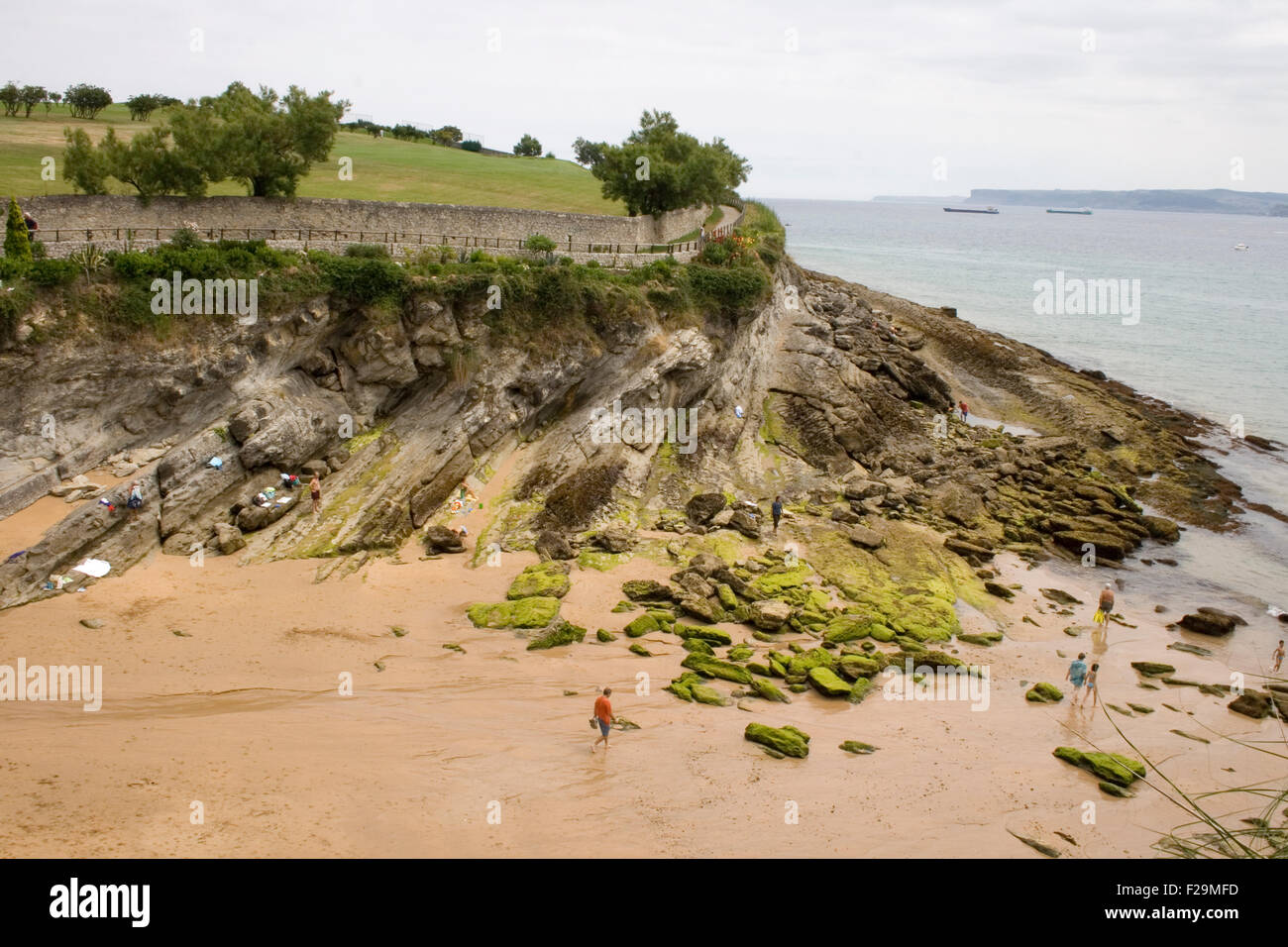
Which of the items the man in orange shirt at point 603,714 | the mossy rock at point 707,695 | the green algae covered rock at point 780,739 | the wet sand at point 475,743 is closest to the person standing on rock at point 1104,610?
the wet sand at point 475,743

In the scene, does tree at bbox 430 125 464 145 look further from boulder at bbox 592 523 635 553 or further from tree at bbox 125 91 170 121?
boulder at bbox 592 523 635 553

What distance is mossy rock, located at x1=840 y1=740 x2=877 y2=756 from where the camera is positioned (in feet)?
58.4

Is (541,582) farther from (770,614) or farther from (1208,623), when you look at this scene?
(1208,623)

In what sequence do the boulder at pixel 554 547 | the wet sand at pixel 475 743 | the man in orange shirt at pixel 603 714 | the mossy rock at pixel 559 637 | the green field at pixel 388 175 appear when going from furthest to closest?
the green field at pixel 388 175
the boulder at pixel 554 547
the mossy rock at pixel 559 637
the man in orange shirt at pixel 603 714
the wet sand at pixel 475 743

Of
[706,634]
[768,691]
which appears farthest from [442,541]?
[768,691]

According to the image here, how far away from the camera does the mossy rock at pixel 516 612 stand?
22.0 metres

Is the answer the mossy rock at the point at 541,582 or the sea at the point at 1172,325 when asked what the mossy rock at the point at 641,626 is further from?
the sea at the point at 1172,325

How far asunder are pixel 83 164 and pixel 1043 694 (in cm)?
3236

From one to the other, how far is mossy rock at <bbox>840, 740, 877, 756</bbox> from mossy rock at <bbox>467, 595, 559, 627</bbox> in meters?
7.97

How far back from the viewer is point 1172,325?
75625 millimetres

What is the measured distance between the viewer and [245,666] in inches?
756

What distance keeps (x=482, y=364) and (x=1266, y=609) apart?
25.8m

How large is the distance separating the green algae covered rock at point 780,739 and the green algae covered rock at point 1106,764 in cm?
556

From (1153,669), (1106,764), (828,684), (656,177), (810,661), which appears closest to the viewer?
(1106,764)
